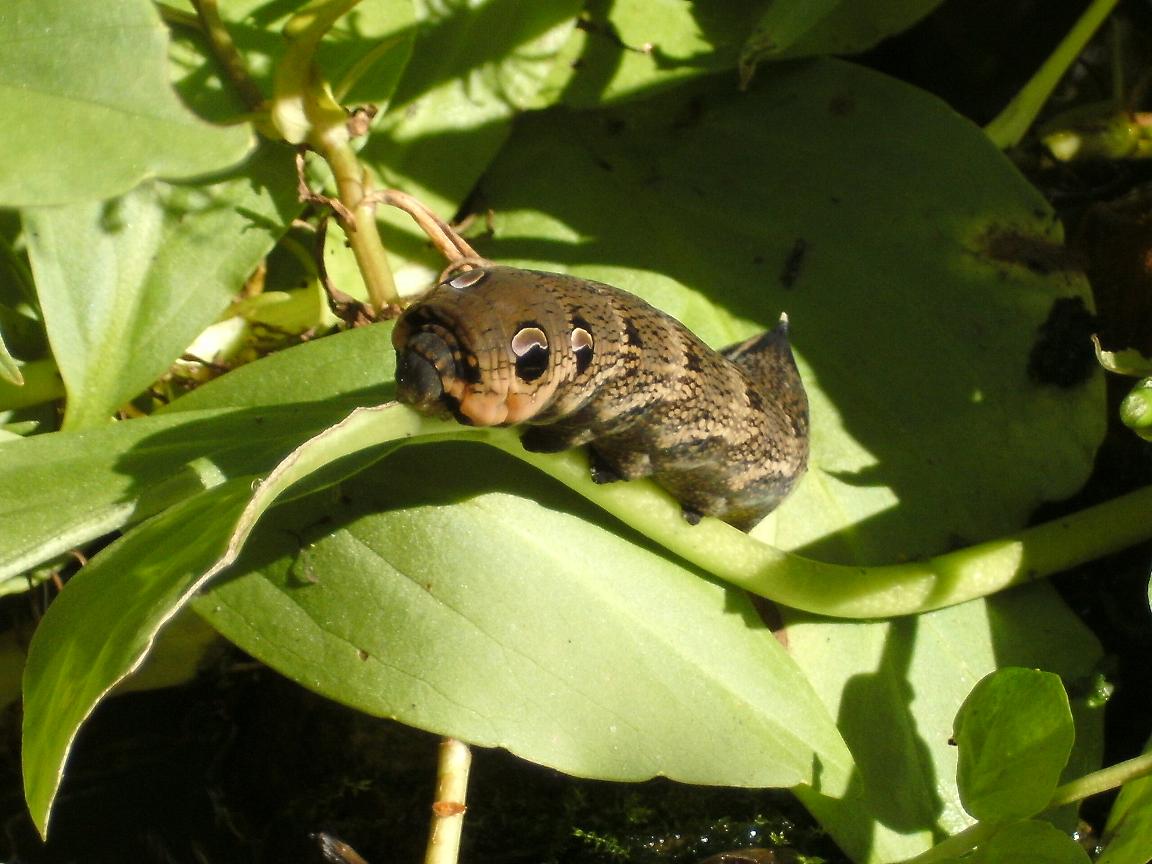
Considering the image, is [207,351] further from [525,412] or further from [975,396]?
[975,396]

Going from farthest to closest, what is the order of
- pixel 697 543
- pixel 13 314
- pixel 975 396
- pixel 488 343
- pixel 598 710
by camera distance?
pixel 975 396 → pixel 13 314 → pixel 697 543 → pixel 598 710 → pixel 488 343


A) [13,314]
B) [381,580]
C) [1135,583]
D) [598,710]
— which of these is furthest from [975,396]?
[13,314]

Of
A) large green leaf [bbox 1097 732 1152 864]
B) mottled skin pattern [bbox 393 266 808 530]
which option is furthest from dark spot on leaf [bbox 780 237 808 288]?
large green leaf [bbox 1097 732 1152 864]

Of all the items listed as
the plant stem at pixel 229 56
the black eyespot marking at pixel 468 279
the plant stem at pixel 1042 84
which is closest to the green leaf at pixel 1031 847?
the black eyespot marking at pixel 468 279

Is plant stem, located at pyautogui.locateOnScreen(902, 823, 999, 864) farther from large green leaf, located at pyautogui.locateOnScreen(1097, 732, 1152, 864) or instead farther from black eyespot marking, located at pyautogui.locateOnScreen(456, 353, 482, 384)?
black eyespot marking, located at pyautogui.locateOnScreen(456, 353, 482, 384)

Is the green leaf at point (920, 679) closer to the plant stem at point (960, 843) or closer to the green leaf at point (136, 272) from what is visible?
the plant stem at point (960, 843)

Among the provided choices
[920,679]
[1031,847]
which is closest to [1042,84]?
[920,679]

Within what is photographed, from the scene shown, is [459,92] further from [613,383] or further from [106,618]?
[106,618]
